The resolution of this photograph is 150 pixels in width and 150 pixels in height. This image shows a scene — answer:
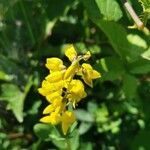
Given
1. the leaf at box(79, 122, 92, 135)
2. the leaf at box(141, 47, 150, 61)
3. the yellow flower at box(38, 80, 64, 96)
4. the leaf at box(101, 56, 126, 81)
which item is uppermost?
the yellow flower at box(38, 80, 64, 96)

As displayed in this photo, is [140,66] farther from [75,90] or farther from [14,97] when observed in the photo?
[75,90]

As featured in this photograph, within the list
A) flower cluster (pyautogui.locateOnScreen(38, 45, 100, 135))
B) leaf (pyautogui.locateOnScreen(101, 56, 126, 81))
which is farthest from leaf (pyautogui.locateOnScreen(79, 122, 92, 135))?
flower cluster (pyautogui.locateOnScreen(38, 45, 100, 135))

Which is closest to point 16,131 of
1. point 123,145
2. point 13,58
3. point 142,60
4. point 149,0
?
point 13,58

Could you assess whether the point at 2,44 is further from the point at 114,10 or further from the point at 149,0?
the point at 149,0

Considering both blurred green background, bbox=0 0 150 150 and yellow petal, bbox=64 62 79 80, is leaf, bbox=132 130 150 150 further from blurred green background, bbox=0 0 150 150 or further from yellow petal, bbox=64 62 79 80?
yellow petal, bbox=64 62 79 80

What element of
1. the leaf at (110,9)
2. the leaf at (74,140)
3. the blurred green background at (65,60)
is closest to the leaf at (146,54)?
the blurred green background at (65,60)

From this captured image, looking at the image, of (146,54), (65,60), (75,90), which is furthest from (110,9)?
(65,60)

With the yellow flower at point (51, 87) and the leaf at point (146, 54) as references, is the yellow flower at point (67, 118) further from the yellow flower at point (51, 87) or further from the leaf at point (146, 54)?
the leaf at point (146, 54)
